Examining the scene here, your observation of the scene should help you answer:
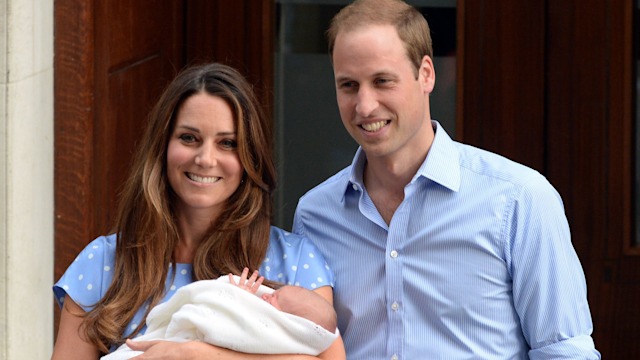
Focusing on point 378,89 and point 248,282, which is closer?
point 248,282

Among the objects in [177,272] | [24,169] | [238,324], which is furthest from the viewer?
[24,169]

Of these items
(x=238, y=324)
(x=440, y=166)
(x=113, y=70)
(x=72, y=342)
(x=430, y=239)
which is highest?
(x=113, y=70)

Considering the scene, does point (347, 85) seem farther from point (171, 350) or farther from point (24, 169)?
point (24, 169)

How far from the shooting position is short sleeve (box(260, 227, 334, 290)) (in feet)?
10.2

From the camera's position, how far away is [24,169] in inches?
155

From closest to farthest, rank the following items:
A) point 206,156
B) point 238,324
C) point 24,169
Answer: point 238,324 → point 206,156 → point 24,169

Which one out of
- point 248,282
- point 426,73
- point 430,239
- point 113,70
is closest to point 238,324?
point 248,282

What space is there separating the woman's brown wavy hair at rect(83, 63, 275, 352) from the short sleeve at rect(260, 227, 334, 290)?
28mm

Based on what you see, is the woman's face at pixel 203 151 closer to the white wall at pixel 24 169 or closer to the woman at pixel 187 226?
the woman at pixel 187 226

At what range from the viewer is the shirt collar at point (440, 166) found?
10.2ft

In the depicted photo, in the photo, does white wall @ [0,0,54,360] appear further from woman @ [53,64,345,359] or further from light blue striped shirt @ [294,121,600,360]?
light blue striped shirt @ [294,121,600,360]

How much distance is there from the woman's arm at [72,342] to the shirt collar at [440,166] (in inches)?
29.0

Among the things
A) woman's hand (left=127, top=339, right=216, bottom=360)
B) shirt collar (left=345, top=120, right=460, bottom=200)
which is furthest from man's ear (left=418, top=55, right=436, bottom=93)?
woman's hand (left=127, top=339, right=216, bottom=360)

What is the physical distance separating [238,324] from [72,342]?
18.0 inches
